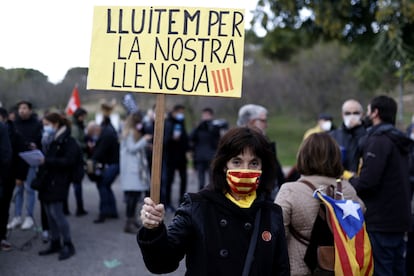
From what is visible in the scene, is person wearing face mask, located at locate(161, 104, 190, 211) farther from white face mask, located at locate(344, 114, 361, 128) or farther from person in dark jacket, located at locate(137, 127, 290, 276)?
person in dark jacket, located at locate(137, 127, 290, 276)

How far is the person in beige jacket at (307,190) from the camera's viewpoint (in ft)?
10.7

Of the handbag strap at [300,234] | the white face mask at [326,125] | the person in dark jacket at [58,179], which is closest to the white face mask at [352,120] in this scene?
the white face mask at [326,125]

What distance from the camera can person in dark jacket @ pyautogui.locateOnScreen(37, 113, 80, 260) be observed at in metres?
6.38

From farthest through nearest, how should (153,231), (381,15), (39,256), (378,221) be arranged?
1. (381,15)
2. (39,256)
3. (378,221)
4. (153,231)

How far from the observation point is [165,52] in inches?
107

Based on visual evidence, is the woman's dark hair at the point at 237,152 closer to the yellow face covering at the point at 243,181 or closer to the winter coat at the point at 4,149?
the yellow face covering at the point at 243,181

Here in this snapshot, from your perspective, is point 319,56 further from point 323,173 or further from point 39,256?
point 323,173

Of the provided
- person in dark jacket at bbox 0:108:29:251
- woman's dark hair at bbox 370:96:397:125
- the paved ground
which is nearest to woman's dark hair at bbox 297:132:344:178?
woman's dark hair at bbox 370:96:397:125

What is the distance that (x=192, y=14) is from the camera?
2715 mm

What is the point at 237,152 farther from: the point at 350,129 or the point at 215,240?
the point at 350,129

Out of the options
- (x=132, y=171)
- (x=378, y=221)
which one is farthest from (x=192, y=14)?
(x=132, y=171)

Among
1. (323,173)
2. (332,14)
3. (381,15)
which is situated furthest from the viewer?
(332,14)

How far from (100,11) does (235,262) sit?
1.42 meters

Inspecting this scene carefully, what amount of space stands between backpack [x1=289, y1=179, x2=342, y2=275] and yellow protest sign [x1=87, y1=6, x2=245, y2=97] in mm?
1052
